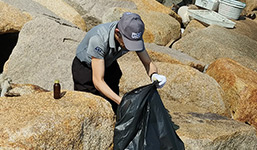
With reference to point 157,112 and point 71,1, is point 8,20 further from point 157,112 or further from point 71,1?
point 157,112

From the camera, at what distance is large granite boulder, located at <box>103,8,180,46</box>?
775 centimetres

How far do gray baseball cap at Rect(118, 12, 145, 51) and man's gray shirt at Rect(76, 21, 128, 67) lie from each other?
0.16 metres

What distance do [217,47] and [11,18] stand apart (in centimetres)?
421

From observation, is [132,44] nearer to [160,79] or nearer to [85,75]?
[160,79]

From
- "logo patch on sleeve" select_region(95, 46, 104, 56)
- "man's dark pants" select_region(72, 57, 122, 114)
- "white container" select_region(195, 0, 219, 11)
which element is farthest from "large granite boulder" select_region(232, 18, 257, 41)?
"logo patch on sleeve" select_region(95, 46, 104, 56)

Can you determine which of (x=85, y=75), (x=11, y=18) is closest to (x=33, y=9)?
(x=11, y=18)

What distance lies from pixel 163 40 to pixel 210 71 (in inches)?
86.0

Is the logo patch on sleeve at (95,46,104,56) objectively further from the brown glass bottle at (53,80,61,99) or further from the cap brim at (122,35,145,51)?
the brown glass bottle at (53,80,61,99)

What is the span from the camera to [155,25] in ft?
26.1

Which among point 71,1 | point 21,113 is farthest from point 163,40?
point 21,113

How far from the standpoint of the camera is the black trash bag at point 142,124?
304 cm

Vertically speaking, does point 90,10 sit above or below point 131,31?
below

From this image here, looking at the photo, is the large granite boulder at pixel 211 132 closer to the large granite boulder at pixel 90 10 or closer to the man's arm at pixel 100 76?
the man's arm at pixel 100 76

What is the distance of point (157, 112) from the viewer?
316 cm
